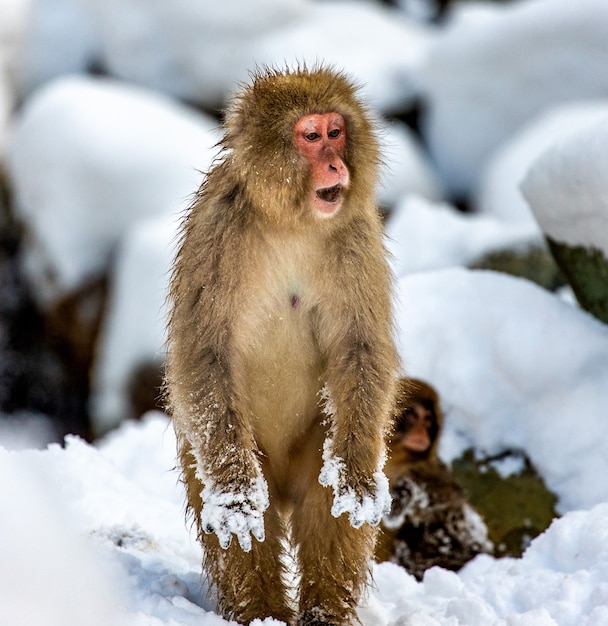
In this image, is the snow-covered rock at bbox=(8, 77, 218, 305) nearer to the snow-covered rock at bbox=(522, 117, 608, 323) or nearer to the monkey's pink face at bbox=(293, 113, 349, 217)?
the snow-covered rock at bbox=(522, 117, 608, 323)

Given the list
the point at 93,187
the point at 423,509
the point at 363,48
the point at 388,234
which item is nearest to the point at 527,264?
the point at 388,234

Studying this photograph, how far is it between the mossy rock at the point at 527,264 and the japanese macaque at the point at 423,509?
2.23 metres

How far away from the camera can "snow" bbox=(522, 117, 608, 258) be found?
409 centimetres

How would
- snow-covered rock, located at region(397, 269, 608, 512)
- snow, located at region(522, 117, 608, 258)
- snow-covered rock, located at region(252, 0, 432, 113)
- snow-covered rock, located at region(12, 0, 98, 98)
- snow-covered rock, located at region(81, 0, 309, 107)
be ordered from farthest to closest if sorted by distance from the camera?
snow-covered rock, located at region(12, 0, 98, 98)
snow-covered rock, located at region(81, 0, 309, 107)
snow-covered rock, located at region(252, 0, 432, 113)
snow-covered rock, located at region(397, 269, 608, 512)
snow, located at region(522, 117, 608, 258)

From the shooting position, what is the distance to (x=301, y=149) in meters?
2.74

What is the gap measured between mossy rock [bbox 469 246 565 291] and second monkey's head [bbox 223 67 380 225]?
3479 mm

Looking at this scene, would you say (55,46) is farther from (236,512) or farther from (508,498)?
(236,512)

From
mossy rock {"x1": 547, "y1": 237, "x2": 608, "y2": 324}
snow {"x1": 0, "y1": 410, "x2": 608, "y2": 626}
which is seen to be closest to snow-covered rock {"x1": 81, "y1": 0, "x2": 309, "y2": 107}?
mossy rock {"x1": 547, "y1": 237, "x2": 608, "y2": 324}

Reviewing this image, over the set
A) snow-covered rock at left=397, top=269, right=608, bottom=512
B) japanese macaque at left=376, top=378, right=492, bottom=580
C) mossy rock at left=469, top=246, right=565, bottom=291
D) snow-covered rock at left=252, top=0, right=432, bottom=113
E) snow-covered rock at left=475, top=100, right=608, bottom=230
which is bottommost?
japanese macaque at left=376, top=378, right=492, bottom=580

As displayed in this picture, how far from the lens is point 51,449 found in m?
3.57

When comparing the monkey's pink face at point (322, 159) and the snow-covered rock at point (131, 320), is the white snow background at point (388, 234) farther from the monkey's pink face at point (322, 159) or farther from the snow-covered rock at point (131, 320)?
the monkey's pink face at point (322, 159)

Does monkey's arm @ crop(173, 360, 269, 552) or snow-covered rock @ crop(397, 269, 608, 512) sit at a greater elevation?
snow-covered rock @ crop(397, 269, 608, 512)

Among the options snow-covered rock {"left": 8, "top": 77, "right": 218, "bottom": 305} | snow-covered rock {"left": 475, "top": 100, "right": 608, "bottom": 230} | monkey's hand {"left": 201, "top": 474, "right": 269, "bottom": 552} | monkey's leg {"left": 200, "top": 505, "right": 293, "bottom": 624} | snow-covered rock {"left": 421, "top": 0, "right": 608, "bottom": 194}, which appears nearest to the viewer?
monkey's hand {"left": 201, "top": 474, "right": 269, "bottom": 552}

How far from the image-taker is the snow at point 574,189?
4090 millimetres
